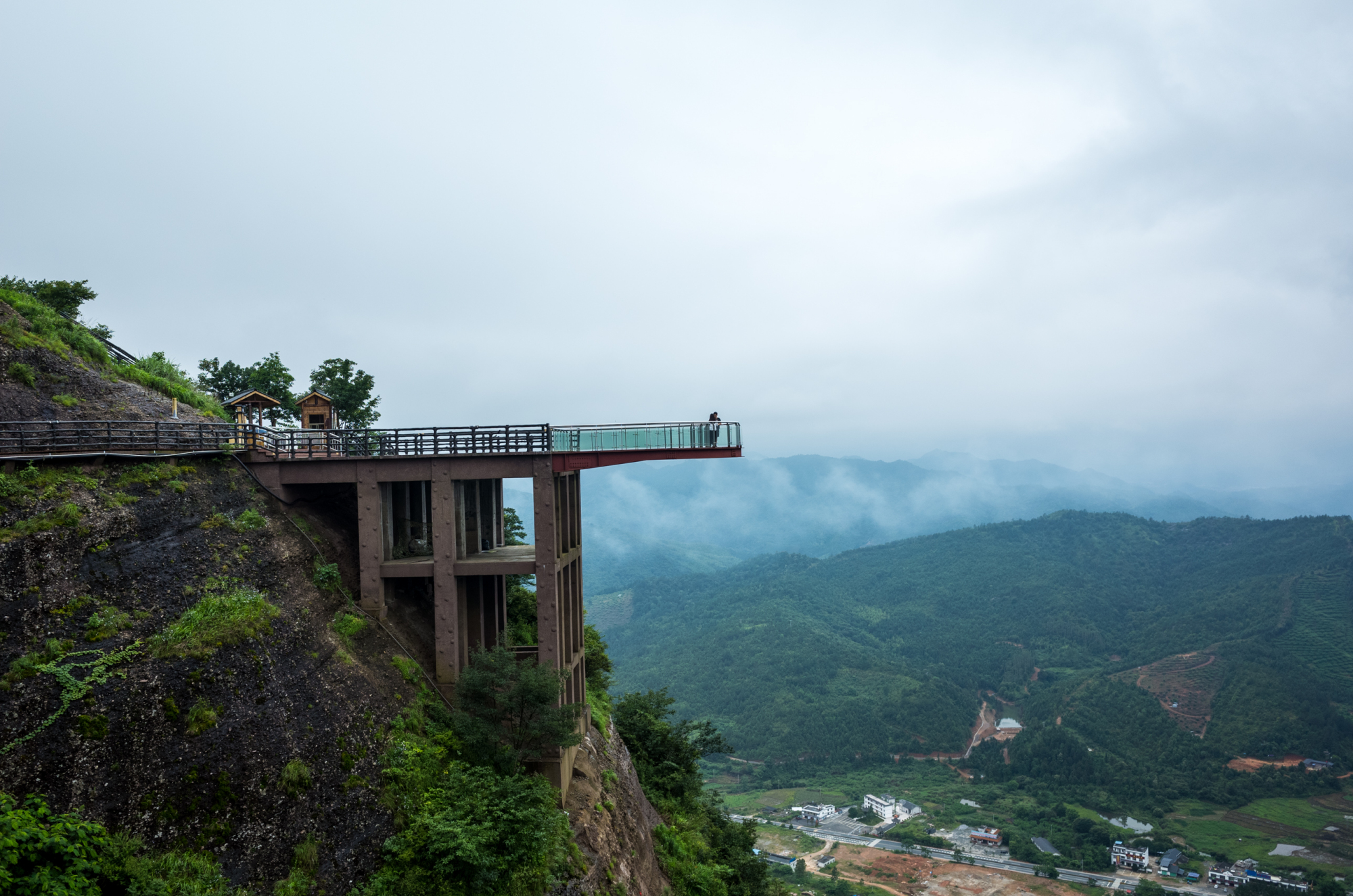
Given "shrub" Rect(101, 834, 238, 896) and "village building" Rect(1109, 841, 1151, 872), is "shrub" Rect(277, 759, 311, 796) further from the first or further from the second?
"village building" Rect(1109, 841, 1151, 872)

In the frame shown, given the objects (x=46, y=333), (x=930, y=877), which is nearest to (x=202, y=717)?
(x=46, y=333)

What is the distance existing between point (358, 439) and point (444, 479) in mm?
3309

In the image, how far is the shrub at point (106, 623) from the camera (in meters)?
16.2

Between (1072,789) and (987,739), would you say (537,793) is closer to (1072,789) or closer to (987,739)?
(1072,789)

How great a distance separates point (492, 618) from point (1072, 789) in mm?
135984

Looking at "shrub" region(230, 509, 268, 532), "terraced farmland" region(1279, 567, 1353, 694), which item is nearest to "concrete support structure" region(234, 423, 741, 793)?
"shrub" region(230, 509, 268, 532)

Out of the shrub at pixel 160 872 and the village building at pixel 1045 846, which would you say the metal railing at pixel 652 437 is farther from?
the village building at pixel 1045 846

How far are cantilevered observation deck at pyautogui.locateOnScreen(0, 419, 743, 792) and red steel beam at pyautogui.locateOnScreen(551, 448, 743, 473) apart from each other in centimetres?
5

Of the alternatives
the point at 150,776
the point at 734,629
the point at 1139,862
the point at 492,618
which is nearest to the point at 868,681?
the point at 734,629

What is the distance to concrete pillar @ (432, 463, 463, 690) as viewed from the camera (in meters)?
22.9

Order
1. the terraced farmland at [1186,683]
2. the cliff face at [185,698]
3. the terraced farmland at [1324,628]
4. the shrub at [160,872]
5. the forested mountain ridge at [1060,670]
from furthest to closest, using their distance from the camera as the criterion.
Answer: the terraced farmland at [1324,628] < the terraced farmland at [1186,683] < the forested mountain ridge at [1060,670] < the cliff face at [185,698] < the shrub at [160,872]

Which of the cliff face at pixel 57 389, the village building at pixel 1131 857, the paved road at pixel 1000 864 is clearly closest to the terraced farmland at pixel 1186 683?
the village building at pixel 1131 857

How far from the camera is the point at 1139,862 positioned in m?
102

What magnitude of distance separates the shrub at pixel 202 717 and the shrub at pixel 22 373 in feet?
44.7
